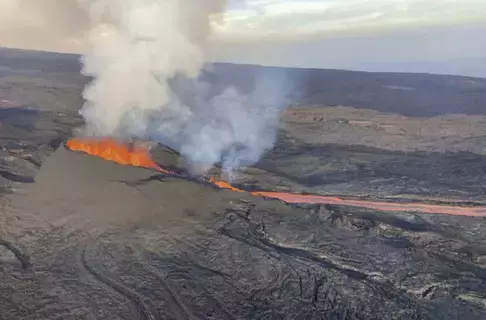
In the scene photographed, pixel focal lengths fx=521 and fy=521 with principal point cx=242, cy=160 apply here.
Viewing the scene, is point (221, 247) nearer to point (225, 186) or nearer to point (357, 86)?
point (225, 186)

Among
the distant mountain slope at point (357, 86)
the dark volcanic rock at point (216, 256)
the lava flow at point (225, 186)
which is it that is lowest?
the dark volcanic rock at point (216, 256)

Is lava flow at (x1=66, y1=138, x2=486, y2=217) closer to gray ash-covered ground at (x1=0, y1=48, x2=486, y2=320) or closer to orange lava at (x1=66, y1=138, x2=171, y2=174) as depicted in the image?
orange lava at (x1=66, y1=138, x2=171, y2=174)

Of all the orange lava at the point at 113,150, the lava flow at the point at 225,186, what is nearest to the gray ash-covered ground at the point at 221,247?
the lava flow at the point at 225,186

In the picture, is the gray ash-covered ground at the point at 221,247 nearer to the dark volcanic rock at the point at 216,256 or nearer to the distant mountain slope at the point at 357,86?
the dark volcanic rock at the point at 216,256

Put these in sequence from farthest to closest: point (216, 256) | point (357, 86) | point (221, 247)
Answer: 1. point (357, 86)
2. point (221, 247)
3. point (216, 256)

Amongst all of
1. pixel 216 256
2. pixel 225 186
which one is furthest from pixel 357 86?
pixel 216 256

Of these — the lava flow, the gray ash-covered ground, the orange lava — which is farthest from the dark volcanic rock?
the orange lava

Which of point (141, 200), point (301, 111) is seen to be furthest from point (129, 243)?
point (301, 111)
